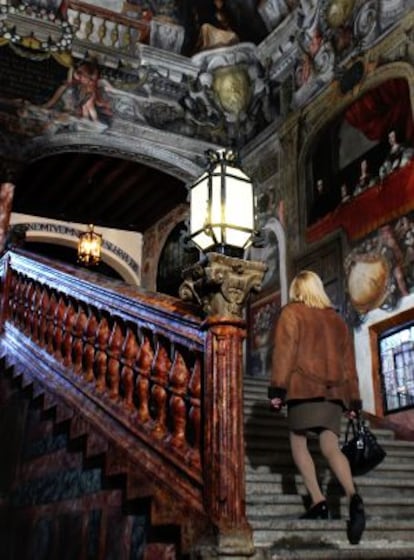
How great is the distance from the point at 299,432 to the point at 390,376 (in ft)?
15.4

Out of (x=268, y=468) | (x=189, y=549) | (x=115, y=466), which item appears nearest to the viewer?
(x=189, y=549)

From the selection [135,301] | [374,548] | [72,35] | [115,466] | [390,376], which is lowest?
[374,548]

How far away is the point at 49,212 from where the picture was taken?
50.4 ft

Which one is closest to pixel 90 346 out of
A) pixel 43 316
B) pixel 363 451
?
pixel 43 316

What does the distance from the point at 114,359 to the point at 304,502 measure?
138 cm

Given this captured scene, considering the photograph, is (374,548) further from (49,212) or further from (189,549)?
(49,212)

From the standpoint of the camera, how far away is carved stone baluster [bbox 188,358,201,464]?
3127 mm

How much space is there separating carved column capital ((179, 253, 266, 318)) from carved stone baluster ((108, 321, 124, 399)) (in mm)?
975

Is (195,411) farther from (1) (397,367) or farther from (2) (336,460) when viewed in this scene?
(1) (397,367)

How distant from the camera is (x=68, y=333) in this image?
476cm

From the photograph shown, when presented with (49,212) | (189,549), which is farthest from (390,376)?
(49,212)

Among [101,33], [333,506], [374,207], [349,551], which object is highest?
[101,33]

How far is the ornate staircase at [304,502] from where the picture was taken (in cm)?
320

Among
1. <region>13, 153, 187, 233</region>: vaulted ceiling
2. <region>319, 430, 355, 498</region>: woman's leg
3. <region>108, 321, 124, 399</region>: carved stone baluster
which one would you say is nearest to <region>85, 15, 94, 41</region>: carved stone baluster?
<region>13, 153, 187, 233</region>: vaulted ceiling
